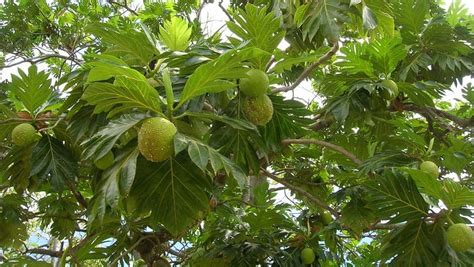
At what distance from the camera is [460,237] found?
1744 mm

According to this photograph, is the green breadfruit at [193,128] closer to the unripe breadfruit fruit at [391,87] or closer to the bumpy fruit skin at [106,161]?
the bumpy fruit skin at [106,161]

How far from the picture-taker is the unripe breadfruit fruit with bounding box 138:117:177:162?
1399 mm

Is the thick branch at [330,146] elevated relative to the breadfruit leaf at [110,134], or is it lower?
elevated

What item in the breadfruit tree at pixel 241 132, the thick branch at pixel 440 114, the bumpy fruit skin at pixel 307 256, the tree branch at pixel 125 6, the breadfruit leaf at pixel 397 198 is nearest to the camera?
the breadfruit tree at pixel 241 132

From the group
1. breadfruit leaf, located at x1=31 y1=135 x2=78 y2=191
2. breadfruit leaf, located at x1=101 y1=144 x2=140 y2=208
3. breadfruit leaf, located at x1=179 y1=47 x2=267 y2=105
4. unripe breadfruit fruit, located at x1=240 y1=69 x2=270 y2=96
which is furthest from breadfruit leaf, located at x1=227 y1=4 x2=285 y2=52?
breadfruit leaf, located at x1=31 y1=135 x2=78 y2=191

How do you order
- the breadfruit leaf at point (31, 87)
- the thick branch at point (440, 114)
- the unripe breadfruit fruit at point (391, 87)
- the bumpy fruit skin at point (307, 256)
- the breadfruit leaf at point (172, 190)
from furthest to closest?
the bumpy fruit skin at point (307, 256) → the thick branch at point (440, 114) → the unripe breadfruit fruit at point (391, 87) → the breadfruit leaf at point (31, 87) → the breadfruit leaf at point (172, 190)

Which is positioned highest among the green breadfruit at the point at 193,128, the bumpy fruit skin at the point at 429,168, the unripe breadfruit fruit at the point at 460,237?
the green breadfruit at the point at 193,128

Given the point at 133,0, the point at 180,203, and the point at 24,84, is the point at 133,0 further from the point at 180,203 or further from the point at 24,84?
the point at 180,203

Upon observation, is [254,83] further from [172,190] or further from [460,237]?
[460,237]

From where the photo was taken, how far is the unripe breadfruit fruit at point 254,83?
168 cm

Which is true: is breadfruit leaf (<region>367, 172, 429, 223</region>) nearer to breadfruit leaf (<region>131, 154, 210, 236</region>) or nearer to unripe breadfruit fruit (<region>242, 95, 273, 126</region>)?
unripe breadfruit fruit (<region>242, 95, 273, 126</region>)

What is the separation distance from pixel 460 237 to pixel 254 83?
88 centimetres

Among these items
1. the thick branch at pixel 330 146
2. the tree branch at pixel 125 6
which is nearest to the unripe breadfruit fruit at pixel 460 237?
the thick branch at pixel 330 146

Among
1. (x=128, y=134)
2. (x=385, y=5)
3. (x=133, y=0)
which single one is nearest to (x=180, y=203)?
(x=128, y=134)
